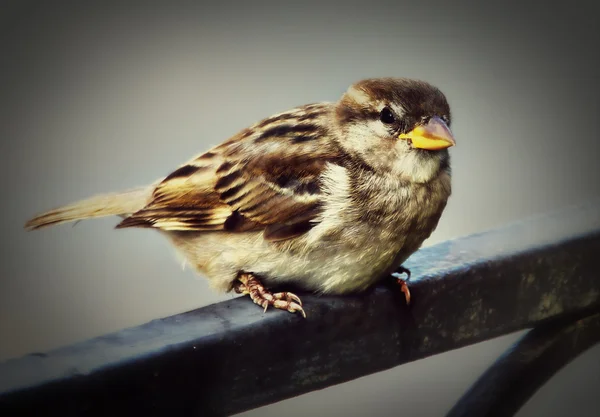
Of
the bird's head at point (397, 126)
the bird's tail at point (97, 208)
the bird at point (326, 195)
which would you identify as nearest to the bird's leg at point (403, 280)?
the bird at point (326, 195)

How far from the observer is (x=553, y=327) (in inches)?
45.2

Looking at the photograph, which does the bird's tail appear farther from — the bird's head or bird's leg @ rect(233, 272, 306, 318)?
the bird's head

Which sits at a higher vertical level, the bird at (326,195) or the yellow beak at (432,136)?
the yellow beak at (432,136)

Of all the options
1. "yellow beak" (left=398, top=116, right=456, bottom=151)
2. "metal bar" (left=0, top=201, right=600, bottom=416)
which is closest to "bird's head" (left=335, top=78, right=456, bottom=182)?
"yellow beak" (left=398, top=116, right=456, bottom=151)

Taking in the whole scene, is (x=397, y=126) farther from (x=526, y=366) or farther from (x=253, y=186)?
(x=526, y=366)

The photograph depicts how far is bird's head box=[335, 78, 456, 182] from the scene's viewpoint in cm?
119

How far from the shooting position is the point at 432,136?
117 cm

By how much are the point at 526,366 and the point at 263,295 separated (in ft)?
1.07

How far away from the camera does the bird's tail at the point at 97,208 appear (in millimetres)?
1403

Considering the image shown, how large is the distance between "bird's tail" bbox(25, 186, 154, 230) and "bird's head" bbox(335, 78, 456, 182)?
0.36 m

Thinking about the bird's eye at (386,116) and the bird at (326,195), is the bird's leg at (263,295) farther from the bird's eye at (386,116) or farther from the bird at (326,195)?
the bird's eye at (386,116)

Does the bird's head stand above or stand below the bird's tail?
above

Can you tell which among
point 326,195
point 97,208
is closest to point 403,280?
point 326,195

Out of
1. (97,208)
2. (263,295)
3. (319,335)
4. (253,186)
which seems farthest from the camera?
(97,208)
